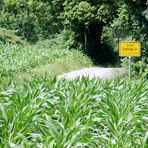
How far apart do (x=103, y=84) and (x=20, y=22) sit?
42.8m

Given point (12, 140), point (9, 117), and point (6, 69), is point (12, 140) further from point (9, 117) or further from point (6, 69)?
point (6, 69)

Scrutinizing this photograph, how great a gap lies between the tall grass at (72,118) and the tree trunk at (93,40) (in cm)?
2555

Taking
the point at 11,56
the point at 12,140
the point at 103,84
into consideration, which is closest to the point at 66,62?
the point at 11,56

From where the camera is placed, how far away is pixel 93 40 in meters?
33.3

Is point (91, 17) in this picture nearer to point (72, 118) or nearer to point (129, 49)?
point (129, 49)

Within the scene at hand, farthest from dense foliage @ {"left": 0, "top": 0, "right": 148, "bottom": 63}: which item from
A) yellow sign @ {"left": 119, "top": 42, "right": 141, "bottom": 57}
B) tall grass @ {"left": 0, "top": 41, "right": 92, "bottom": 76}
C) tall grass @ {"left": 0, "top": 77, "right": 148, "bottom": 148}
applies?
tall grass @ {"left": 0, "top": 77, "right": 148, "bottom": 148}

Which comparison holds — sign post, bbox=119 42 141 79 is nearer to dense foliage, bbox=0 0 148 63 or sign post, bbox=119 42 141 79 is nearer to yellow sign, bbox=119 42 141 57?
yellow sign, bbox=119 42 141 57

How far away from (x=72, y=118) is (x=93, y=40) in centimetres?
2810

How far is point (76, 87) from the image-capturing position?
25.2 feet

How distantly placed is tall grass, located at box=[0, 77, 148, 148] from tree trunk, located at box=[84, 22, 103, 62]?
83.8ft

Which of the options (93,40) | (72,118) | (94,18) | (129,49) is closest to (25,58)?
(94,18)

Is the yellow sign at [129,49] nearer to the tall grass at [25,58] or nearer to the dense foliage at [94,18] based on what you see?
the dense foliage at [94,18]

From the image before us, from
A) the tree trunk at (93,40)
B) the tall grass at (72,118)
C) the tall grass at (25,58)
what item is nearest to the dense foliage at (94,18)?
the tree trunk at (93,40)

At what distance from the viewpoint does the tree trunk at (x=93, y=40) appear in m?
33.0
